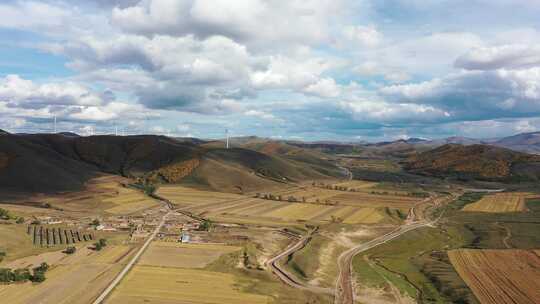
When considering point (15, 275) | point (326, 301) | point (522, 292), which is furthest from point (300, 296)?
point (15, 275)

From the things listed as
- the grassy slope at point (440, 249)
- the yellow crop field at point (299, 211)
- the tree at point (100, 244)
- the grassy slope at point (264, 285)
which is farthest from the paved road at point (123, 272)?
the yellow crop field at point (299, 211)

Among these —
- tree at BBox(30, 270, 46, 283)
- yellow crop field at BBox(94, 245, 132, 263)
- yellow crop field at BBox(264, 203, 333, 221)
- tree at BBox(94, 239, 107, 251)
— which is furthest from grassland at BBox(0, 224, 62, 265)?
yellow crop field at BBox(264, 203, 333, 221)

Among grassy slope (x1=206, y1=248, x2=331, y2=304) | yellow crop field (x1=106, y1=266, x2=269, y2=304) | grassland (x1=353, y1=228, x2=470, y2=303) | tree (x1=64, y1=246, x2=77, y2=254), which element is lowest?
grassland (x1=353, y1=228, x2=470, y2=303)

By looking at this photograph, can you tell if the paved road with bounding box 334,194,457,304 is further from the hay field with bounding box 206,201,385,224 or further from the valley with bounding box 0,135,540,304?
the hay field with bounding box 206,201,385,224

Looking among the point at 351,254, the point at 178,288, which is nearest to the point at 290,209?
the point at 351,254

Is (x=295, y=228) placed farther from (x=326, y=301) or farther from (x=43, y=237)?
(x=43, y=237)

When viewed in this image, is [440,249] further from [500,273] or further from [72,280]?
[72,280]

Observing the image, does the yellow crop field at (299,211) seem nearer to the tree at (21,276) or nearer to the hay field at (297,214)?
the hay field at (297,214)
